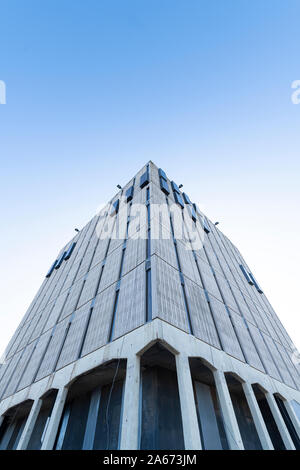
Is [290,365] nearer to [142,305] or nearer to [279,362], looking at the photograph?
[279,362]

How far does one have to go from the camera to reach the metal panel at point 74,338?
13.9 metres

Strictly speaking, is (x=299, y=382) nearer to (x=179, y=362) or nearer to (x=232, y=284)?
(x=232, y=284)

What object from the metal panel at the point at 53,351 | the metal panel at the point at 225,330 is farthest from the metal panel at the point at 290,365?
the metal panel at the point at 53,351

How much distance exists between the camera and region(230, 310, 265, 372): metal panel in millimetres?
15441

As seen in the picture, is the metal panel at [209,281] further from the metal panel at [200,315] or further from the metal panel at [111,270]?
the metal panel at [111,270]

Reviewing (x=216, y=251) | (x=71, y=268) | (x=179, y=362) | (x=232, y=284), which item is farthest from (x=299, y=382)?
(x=71, y=268)

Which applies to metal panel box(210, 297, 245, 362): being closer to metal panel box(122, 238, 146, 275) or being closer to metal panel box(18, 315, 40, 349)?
metal panel box(122, 238, 146, 275)

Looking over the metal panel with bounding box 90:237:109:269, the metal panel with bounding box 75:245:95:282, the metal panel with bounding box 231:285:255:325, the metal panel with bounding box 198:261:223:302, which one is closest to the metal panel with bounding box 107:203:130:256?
the metal panel with bounding box 90:237:109:269

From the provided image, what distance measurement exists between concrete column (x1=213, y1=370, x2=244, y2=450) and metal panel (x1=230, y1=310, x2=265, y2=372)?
531cm

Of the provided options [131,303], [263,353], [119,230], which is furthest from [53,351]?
[263,353]

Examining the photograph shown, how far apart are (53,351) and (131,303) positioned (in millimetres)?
8288

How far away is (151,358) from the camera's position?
36.1ft

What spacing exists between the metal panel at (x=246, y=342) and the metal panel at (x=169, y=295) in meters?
6.46
